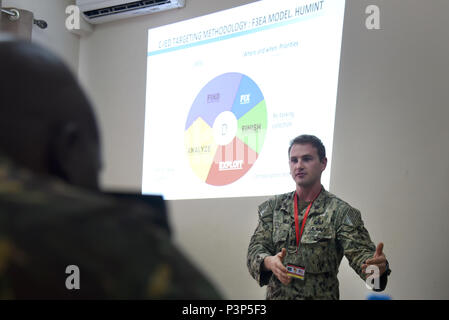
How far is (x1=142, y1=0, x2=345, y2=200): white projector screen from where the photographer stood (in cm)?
330

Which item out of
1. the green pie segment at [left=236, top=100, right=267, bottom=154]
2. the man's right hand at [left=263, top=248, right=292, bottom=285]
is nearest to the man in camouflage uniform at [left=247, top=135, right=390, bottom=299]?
the man's right hand at [left=263, top=248, right=292, bottom=285]

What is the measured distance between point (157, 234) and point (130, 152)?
4.19 metres

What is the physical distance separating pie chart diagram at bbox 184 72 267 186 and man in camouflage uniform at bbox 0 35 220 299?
307cm

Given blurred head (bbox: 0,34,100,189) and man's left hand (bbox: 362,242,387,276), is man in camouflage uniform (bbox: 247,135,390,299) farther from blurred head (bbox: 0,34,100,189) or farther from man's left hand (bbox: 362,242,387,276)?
blurred head (bbox: 0,34,100,189)

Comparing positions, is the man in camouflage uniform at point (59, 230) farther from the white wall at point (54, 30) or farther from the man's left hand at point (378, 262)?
the white wall at point (54, 30)

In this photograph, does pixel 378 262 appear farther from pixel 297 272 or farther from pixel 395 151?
pixel 395 151

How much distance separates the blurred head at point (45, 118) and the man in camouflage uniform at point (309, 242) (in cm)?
201

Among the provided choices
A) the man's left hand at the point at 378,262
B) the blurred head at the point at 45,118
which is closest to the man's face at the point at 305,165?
the man's left hand at the point at 378,262

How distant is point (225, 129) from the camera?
3.75 metres

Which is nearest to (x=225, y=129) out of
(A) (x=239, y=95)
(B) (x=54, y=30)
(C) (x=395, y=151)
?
(A) (x=239, y=95)

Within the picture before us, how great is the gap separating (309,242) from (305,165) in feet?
1.43

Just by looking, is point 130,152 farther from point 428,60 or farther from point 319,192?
point 428,60
